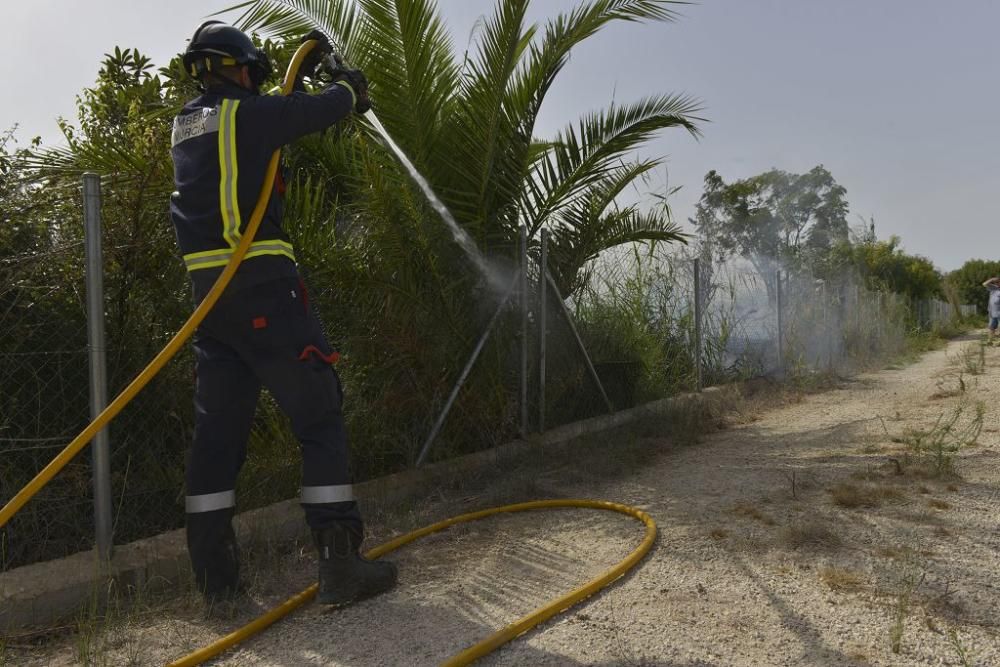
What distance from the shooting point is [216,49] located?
112 inches

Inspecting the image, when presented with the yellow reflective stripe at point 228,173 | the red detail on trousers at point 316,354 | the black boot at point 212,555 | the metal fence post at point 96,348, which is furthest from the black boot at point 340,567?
the yellow reflective stripe at point 228,173

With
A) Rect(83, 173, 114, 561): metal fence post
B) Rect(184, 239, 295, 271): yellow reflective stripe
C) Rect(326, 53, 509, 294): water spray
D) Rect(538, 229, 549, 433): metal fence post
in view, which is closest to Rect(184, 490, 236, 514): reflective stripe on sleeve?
Rect(83, 173, 114, 561): metal fence post

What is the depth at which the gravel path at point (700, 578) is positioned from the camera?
7.56 feet

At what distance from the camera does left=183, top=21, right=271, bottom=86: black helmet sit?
9.33 ft

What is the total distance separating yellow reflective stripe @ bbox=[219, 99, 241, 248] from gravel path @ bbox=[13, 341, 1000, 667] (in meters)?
1.38

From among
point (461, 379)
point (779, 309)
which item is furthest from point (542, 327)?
point (779, 309)

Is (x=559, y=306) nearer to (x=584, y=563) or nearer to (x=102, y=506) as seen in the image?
(x=584, y=563)

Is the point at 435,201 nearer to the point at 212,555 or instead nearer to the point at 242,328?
the point at 242,328

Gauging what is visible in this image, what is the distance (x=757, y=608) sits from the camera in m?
2.53

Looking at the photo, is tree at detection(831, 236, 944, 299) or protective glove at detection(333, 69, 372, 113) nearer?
protective glove at detection(333, 69, 372, 113)

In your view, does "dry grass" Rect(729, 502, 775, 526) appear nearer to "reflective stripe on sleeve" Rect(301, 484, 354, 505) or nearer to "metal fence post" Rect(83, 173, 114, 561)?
"reflective stripe on sleeve" Rect(301, 484, 354, 505)

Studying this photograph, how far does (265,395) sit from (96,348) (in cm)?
117

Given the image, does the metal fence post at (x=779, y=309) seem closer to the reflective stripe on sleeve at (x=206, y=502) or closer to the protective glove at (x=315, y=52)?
the protective glove at (x=315, y=52)

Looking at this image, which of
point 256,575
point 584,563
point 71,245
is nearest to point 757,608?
point 584,563
